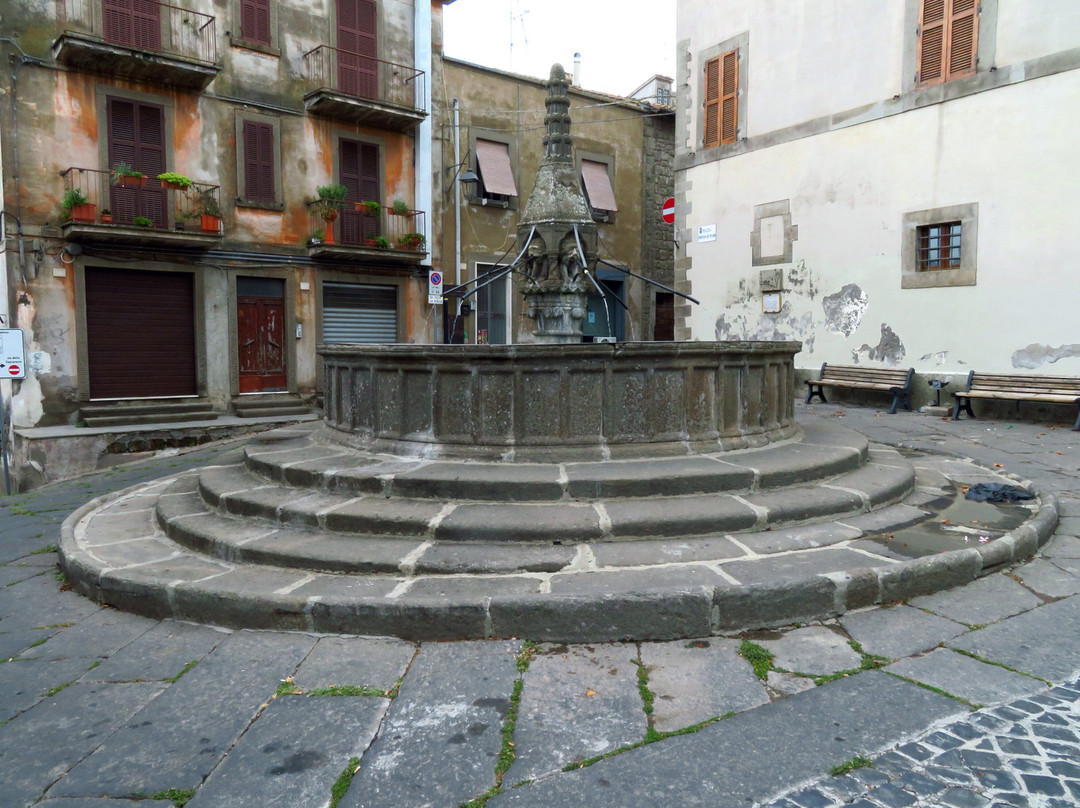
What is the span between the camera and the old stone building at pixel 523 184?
17609mm

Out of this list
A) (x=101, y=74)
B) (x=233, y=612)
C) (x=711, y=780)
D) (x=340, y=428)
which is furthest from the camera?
(x=101, y=74)

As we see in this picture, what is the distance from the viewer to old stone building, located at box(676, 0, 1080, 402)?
10070 mm

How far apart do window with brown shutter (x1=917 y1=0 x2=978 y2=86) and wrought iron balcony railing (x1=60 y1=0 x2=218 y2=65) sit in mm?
11967

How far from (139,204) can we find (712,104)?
10832 mm

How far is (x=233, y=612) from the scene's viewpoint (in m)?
3.47

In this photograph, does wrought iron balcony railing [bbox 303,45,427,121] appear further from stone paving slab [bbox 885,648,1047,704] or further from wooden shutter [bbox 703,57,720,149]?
stone paving slab [bbox 885,648,1047,704]

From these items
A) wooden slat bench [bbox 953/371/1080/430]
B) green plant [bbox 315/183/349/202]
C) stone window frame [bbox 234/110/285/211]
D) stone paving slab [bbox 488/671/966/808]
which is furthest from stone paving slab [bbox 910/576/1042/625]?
stone window frame [bbox 234/110/285/211]

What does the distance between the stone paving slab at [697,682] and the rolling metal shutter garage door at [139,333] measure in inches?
514

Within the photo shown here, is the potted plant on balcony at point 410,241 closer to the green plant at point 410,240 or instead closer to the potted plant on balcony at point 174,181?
the green plant at point 410,240

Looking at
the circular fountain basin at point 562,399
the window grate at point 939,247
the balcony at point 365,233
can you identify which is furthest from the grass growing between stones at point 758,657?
the balcony at point 365,233

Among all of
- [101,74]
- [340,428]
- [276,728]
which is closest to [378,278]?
[101,74]

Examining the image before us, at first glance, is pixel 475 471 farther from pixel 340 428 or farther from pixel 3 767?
pixel 3 767

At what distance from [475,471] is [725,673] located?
2.18 meters

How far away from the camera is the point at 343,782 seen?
226cm
